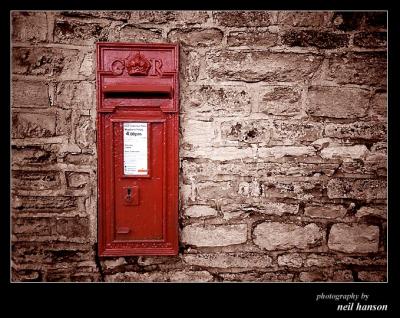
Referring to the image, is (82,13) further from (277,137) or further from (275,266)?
(275,266)

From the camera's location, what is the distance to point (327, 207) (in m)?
2.17

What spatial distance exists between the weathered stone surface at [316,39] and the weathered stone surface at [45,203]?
6.09 ft

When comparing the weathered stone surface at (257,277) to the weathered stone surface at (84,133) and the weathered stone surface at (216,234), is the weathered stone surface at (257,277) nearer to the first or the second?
the weathered stone surface at (216,234)

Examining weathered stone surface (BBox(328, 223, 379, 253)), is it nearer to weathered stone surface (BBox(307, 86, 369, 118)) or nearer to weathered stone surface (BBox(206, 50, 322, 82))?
weathered stone surface (BBox(307, 86, 369, 118))

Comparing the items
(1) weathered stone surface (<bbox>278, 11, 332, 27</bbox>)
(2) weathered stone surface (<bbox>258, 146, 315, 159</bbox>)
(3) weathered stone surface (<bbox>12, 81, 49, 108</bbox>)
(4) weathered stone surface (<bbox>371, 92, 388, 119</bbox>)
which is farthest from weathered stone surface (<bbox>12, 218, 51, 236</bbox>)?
(4) weathered stone surface (<bbox>371, 92, 388, 119</bbox>)

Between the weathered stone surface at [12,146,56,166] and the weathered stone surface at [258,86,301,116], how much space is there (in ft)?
4.96

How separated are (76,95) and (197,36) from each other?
92 cm

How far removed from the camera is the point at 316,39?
2104mm

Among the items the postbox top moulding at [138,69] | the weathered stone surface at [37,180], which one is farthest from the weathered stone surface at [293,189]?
the weathered stone surface at [37,180]

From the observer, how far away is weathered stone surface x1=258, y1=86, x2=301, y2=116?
6.96 ft

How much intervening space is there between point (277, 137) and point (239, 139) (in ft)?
0.87

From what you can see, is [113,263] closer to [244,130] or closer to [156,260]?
[156,260]

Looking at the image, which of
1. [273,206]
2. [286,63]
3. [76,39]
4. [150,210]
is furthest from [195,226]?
[76,39]

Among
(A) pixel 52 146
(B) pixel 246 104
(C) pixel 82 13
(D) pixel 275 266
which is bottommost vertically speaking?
(D) pixel 275 266
